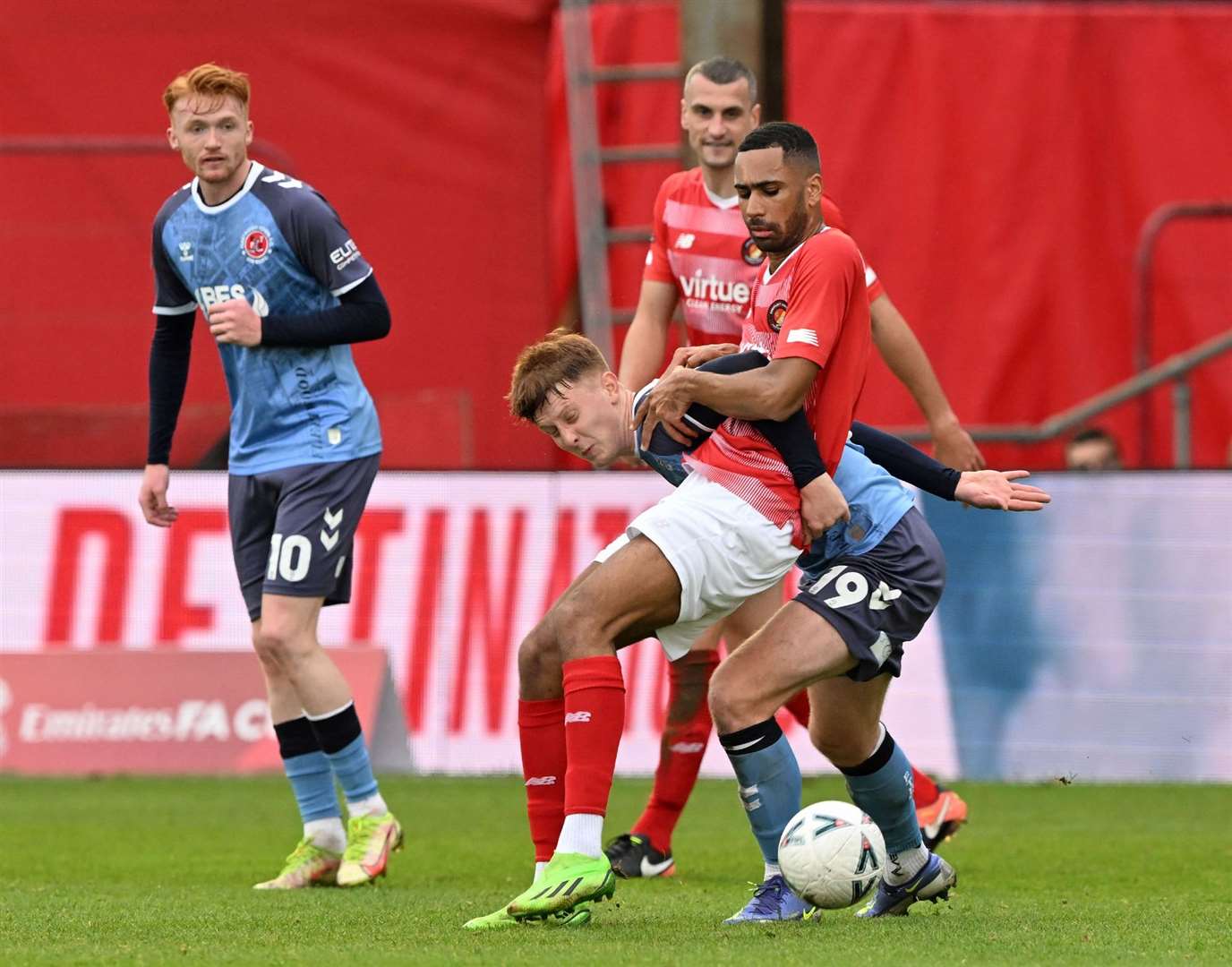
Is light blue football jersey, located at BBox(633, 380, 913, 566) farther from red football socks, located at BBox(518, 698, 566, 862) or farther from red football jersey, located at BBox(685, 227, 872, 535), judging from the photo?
red football socks, located at BBox(518, 698, 566, 862)

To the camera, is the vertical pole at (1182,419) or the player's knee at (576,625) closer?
the player's knee at (576,625)

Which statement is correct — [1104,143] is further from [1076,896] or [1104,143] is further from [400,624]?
[1076,896]

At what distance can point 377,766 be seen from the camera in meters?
9.91

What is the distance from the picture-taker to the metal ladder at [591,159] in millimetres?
12281

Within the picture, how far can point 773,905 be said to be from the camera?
532cm

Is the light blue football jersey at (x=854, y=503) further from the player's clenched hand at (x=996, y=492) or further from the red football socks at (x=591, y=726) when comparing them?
the red football socks at (x=591, y=726)

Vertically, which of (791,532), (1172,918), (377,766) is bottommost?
(377,766)

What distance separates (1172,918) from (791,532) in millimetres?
1379

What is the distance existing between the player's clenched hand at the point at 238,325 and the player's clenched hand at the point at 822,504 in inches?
73.2

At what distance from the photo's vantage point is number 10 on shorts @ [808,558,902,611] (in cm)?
520

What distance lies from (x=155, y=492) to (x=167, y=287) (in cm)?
62

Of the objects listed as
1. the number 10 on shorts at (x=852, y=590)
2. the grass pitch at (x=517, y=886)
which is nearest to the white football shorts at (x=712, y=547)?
the number 10 on shorts at (x=852, y=590)

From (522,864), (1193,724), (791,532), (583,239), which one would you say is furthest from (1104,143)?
(791,532)

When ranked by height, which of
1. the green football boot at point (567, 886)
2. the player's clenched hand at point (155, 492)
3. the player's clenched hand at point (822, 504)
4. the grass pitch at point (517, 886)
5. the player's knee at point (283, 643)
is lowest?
the grass pitch at point (517, 886)
